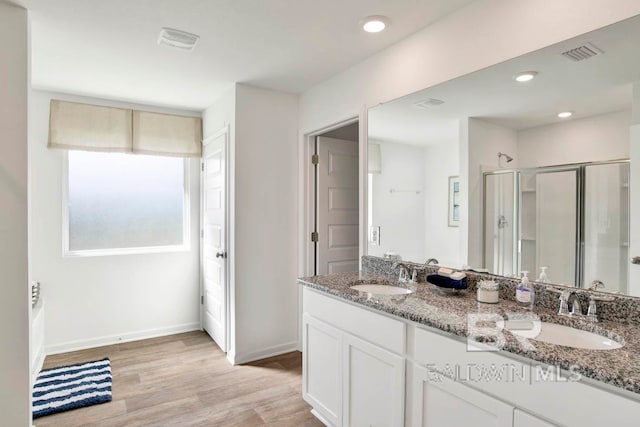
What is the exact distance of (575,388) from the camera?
1024 millimetres

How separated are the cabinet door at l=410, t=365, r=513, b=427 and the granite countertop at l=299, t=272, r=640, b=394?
0.21 meters

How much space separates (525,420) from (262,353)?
8.10 feet

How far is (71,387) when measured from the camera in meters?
2.65

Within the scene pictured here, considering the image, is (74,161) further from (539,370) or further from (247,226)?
(539,370)

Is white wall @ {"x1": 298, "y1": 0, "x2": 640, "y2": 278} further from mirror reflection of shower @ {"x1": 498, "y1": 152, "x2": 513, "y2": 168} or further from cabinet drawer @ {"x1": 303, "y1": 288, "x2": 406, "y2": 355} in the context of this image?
cabinet drawer @ {"x1": 303, "y1": 288, "x2": 406, "y2": 355}

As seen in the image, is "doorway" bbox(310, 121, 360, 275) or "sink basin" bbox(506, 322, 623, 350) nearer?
"sink basin" bbox(506, 322, 623, 350)

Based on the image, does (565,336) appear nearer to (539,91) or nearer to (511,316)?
(511,316)

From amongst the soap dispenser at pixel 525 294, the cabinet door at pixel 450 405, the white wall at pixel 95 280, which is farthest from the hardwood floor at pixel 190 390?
the soap dispenser at pixel 525 294

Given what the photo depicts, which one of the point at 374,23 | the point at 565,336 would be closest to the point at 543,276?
the point at 565,336

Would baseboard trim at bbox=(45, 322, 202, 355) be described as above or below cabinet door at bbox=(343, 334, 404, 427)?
below

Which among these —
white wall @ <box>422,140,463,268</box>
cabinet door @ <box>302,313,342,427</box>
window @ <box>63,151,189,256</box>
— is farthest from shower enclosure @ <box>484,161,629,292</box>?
window @ <box>63,151,189,256</box>

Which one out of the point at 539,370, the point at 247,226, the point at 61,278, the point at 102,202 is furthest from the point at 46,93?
the point at 539,370

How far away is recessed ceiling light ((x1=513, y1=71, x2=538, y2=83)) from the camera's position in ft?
5.49

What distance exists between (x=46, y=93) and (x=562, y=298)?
4.19 metres
